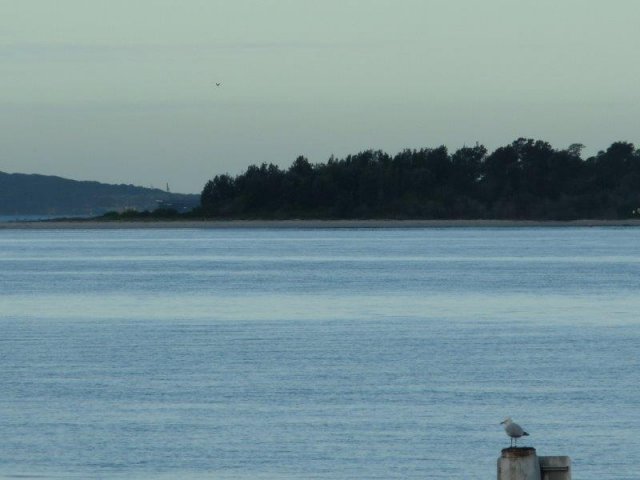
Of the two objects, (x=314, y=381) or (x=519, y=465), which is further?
(x=314, y=381)

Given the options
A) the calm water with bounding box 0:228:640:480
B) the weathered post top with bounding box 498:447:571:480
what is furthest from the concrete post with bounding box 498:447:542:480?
the calm water with bounding box 0:228:640:480

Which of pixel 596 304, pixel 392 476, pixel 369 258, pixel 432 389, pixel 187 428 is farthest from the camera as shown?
pixel 369 258

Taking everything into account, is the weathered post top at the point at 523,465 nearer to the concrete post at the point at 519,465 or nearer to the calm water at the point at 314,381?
the concrete post at the point at 519,465

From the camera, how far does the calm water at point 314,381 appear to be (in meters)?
20.1

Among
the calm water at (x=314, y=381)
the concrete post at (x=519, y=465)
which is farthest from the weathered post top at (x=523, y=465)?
the calm water at (x=314, y=381)

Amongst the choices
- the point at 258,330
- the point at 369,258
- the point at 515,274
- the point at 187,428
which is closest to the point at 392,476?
the point at 187,428

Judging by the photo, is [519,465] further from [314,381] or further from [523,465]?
[314,381]

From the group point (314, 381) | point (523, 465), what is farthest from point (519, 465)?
point (314, 381)

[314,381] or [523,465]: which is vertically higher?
[523,465]

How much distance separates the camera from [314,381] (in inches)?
1113

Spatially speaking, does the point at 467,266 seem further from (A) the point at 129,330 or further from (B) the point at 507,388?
(B) the point at 507,388

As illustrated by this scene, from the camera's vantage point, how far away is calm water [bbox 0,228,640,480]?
20141mm

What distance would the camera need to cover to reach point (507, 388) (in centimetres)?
2716

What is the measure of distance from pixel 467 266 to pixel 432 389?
67.1 m
